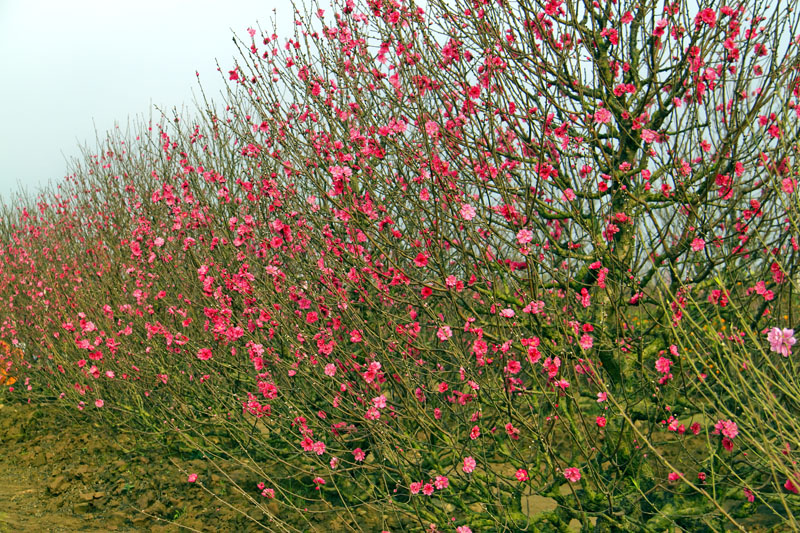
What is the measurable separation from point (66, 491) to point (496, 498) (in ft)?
17.9

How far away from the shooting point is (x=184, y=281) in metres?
6.48

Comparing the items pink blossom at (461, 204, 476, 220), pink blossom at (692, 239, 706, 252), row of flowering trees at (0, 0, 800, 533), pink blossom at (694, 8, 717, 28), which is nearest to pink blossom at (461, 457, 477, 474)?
row of flowering trees at (0, 0, 800, 533)

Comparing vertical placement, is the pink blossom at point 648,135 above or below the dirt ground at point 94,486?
above

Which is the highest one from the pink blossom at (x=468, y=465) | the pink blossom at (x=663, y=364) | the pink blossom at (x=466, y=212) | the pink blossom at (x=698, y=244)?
the pink blossom at (x=466, y=212)

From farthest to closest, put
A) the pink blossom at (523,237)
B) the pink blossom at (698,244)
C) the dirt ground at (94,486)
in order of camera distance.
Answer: the dirt ground at (94,486) < the pink blossom at (698,244) < the pink blossom at (523,237)

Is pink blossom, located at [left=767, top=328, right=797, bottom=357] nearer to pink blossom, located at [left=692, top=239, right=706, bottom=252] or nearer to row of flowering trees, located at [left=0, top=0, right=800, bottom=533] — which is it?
row of flowering trees, located at [left=0, top=0, right=800, bottom=533]

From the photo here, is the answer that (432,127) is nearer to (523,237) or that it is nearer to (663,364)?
(523,237)

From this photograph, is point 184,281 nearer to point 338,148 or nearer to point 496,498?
Answer: point 338,148

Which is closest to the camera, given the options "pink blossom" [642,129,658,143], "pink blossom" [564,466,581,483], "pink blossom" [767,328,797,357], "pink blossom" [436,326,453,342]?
"pink blossom" [767,328,797,357]

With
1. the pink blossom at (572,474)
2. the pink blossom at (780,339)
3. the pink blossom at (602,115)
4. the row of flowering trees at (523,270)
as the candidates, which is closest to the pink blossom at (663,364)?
the row of flowering trees at (523,270)

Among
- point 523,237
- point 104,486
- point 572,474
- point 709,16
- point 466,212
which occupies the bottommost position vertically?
point 572,474

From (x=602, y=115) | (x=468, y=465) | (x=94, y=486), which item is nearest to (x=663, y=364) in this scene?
(x=468, y=465)

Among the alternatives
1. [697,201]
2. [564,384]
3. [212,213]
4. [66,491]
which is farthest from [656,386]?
[66,491]

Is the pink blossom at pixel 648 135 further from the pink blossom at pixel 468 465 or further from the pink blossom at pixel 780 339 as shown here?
the pink blossom at pixel 468 465
